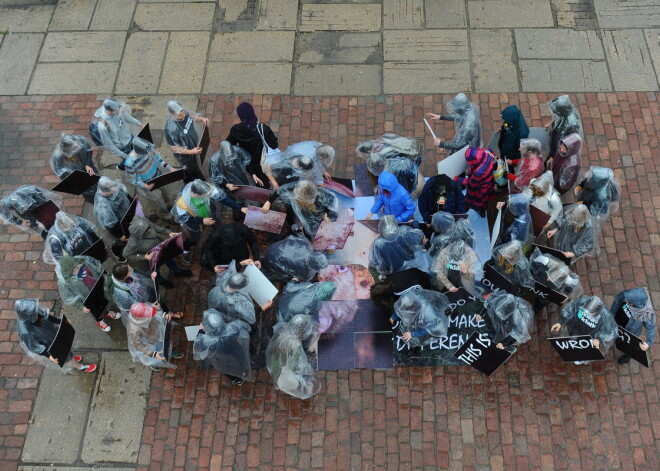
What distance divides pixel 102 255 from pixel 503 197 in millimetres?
5506

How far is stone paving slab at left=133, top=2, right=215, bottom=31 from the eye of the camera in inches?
407

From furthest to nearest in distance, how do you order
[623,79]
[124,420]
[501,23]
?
[501,23] < [623,79] < [124,420]

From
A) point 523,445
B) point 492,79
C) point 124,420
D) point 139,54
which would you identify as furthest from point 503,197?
point 139,54

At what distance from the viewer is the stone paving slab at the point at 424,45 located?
31.7ft

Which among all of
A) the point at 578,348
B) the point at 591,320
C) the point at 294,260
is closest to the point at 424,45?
the point at 294,260

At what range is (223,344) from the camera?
230 inches

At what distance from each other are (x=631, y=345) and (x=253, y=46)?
7.74 m

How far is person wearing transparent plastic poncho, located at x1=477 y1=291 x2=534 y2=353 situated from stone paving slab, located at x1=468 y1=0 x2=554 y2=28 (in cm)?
596

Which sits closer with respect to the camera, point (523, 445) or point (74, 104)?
point (523, 445)

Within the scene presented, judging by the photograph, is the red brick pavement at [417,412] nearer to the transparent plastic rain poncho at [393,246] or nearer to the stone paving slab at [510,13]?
the transparent plastic rain poncho at [393,246]

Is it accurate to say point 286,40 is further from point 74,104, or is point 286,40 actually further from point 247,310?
point 247,310

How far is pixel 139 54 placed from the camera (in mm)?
9992

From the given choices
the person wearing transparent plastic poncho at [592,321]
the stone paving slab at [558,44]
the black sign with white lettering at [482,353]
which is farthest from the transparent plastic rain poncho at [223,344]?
the stone paving slab at [558,44]

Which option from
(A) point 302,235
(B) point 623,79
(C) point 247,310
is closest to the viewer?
(C) point 247,310
